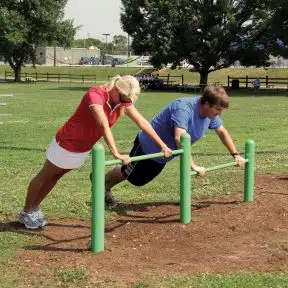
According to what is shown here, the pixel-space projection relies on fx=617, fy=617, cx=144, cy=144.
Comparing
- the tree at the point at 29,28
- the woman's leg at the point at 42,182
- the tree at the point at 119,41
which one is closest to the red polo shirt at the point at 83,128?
the woman's leg at the point at 42,182

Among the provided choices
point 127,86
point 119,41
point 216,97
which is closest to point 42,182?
point 127,86

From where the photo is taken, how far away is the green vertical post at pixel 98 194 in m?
4.93

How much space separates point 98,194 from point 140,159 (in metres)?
0.61

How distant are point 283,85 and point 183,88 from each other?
11264mm

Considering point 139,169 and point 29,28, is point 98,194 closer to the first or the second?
point 139,169

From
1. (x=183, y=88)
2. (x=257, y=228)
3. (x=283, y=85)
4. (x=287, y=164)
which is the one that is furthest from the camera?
(x=283, y=85)

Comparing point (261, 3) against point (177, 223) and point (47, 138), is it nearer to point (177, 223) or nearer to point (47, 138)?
point (47, 138)

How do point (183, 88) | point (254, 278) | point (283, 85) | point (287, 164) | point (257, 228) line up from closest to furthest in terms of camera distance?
point (254, 278) < point (257, 228) < point (287, 164) < point (183, 88) < point (283, 85)

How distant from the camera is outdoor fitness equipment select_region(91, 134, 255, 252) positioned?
4945 mm

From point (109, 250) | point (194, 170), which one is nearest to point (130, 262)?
point (109, 250)

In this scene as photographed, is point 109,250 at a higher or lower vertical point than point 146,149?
lower

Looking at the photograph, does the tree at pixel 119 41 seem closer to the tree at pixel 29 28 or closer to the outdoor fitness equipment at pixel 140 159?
the tree at pixel 29 28

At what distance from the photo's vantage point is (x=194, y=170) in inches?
243

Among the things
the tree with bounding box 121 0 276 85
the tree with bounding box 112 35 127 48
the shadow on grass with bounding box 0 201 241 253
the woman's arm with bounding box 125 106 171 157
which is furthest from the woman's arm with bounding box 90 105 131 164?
the tree with bounding box 112 35 127 48
